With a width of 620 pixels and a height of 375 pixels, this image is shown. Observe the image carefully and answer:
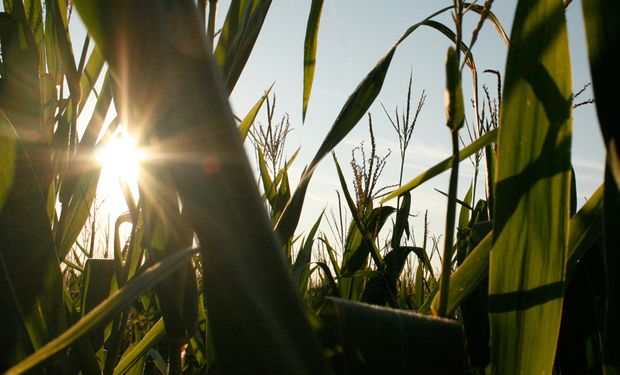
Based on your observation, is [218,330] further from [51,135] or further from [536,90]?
[51,135]

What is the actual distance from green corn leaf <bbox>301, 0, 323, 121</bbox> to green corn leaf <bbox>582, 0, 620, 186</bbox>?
0.51m

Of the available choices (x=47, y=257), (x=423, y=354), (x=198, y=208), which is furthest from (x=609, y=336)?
(x=47, y=257)

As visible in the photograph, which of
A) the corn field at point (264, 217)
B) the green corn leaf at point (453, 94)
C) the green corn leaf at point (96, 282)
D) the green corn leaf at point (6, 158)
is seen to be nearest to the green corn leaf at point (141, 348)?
the corn field at point (264, 217)

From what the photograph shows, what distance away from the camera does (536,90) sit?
1.66 ft

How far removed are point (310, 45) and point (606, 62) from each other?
55 cm

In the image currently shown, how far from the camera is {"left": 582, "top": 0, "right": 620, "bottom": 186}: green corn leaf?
0.42 meters

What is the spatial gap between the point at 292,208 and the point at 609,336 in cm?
42

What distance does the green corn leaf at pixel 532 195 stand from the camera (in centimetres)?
50

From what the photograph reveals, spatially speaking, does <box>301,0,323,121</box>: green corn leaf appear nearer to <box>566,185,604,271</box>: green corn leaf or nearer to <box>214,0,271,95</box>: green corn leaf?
<box>214,0,271,95</box>: green corn leaf

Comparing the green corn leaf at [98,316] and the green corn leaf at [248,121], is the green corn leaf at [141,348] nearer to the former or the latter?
the green corn leaf at [248,121]

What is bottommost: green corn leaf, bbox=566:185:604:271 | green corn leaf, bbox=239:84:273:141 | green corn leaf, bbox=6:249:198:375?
green corn leaf, bbox=6:249:198:375

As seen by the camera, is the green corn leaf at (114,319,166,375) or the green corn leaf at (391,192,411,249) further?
the green corn leaf at (391,192,411,249)

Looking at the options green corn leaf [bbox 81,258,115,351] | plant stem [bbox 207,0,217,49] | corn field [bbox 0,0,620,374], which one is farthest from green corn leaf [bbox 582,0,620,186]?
green corn leaf [bbox 81,258,115,351]

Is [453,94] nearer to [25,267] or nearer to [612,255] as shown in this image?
[612,255]
